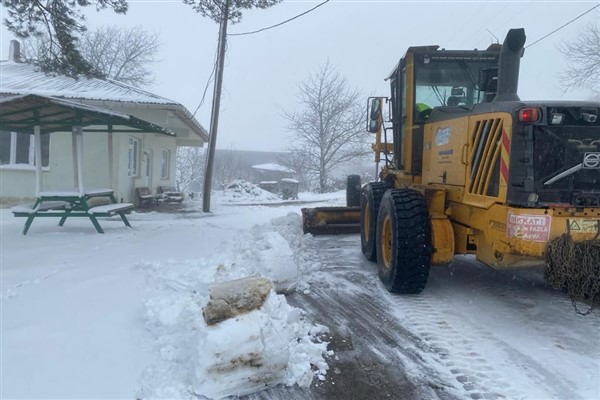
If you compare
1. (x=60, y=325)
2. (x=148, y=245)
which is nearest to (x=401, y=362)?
(x=60, y=325)

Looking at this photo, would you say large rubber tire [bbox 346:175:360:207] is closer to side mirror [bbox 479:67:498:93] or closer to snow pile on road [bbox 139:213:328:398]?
side mirror [bbox 479:67:498:93]

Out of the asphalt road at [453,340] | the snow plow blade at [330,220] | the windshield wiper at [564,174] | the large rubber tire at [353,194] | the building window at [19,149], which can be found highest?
the building window at [19,149]

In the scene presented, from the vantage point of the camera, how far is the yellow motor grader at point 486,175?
389 cm

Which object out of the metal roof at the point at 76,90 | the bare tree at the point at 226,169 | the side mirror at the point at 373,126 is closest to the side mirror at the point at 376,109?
the side mirror at the point at 373,126

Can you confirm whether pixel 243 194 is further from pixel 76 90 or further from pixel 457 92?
pixel 457 92

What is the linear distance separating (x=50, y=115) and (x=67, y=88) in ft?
19.3

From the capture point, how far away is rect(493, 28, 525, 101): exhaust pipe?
4.65 metres

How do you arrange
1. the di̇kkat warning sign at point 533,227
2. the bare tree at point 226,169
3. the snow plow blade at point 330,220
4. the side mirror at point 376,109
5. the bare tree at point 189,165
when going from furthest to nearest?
the bare tree at point 226,169, the bare tree at point 189,165, the snow plow blade at point 330,220, the side mirror at point 376,109, the di̇kkat warning sign at point 533,227

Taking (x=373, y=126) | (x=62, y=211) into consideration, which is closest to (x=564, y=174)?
(x=373, y=126)

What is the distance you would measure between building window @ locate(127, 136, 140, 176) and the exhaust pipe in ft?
42.7

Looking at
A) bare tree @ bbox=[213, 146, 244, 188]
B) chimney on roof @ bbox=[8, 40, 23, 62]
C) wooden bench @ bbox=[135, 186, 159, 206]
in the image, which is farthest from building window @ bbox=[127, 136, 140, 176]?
bare tree @ bbox=[213, 146, 244, 188]

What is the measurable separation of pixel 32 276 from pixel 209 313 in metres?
2.98

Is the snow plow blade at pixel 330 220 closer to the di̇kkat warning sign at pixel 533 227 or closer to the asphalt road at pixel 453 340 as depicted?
the asphalt road at pixel 453 340

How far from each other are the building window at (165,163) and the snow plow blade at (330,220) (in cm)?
1278
